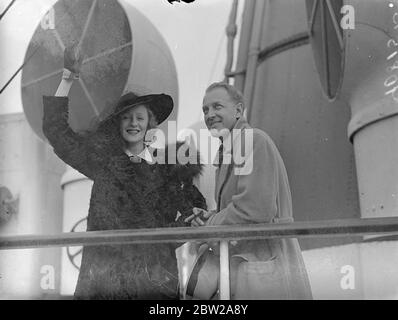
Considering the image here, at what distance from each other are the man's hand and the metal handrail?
0.14 m

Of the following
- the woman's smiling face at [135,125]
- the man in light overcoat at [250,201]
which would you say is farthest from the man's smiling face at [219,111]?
the woman's smiling face at [135,125]

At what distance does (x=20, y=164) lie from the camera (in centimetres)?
295

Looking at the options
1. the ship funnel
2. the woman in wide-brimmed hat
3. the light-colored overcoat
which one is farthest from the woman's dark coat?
the ship funnel

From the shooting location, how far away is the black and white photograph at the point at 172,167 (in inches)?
102

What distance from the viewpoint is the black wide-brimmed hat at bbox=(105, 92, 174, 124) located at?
2828 millimetres

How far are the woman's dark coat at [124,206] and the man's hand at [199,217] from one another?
0.02 metres

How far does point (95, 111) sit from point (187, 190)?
52 cm

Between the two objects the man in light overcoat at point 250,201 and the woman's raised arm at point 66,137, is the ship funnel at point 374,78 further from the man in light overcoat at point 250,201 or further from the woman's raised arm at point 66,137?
the woman's raised arm at point 66,137

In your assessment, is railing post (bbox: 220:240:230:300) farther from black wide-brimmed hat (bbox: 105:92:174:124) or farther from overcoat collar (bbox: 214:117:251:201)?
black wide-brimmed hat (bbox: 105:92:174:124)

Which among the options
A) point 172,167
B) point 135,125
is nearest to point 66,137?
point 135,125

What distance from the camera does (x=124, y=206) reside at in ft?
9.15

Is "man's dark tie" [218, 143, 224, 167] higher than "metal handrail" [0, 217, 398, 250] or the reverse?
higher

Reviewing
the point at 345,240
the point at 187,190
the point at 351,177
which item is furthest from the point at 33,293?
the point at 351,177
